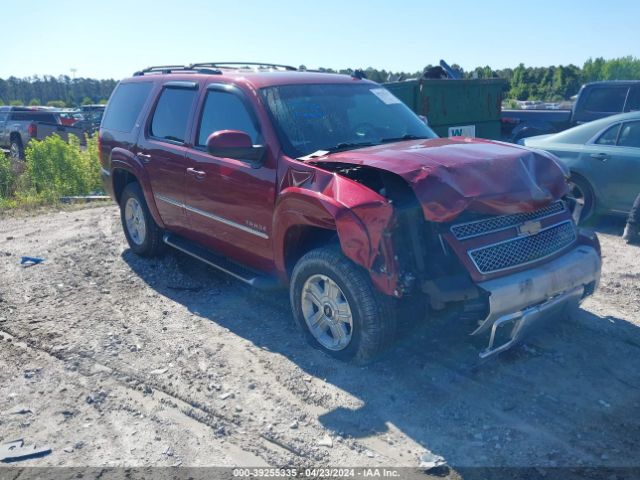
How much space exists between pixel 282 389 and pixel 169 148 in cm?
274

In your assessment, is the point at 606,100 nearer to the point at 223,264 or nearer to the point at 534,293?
the point at 534,293

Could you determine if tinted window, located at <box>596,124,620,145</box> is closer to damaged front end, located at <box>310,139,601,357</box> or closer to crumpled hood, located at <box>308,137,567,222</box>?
crumpled hood, located at <box>308,137,567,222</box>

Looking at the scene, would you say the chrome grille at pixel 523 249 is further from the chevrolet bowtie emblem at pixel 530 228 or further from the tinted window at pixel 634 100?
the tinted window at pixel 634 100

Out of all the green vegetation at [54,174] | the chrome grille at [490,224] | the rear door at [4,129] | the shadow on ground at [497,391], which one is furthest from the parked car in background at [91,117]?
the chrome grille at [490,224]

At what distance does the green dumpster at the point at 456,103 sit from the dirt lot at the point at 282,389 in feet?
14.7

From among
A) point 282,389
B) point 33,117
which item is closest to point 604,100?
point 282,389

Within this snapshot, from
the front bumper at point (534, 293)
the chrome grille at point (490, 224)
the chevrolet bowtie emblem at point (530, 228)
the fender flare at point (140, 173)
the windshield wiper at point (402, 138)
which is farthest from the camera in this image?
the fender flare at point (140, 173)

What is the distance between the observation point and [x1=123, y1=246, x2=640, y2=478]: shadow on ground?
3.32 meters

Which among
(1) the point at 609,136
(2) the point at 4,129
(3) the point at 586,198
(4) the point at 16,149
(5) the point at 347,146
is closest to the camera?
(5) the point at 347,146

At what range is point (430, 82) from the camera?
924 centimetres

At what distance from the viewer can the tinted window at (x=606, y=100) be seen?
10.8 meters

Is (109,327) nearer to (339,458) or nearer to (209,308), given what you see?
(209,308)

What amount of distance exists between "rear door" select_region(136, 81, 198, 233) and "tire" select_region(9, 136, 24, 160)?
1330 centimetres

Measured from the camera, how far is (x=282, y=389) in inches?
156
